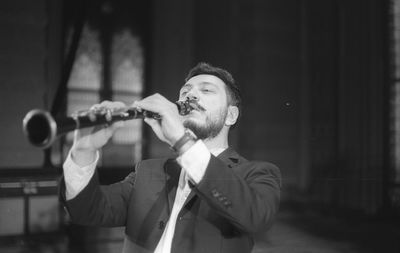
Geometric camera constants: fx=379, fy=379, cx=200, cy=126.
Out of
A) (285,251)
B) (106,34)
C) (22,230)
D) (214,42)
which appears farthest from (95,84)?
(285,251)

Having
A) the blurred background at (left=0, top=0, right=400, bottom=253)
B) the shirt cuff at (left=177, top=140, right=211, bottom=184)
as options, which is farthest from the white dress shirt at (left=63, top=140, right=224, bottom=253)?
the blurred background at (left=0, top=0, right=400, bottom=253)

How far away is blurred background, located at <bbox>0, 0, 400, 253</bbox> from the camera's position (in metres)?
4.74

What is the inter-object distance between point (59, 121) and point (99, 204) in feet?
1.34

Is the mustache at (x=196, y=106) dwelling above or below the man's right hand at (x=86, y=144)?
above

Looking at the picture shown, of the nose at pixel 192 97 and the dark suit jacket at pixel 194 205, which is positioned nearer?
the dark suit jacket at pixel 194 205

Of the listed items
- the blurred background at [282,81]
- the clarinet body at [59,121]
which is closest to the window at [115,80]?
the blurred background at [282,81]

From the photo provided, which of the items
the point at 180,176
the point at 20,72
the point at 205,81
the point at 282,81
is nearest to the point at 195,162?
the point at 180,176

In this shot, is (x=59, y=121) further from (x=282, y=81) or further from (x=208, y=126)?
(x=282, y=81)

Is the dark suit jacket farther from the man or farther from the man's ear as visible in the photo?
the man's ear

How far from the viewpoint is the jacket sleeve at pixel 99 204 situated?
1212 mm

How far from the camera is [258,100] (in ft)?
18.6

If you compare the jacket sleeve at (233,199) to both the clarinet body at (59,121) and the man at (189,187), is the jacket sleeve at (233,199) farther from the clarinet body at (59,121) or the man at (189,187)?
the clarinet body at (59,121)

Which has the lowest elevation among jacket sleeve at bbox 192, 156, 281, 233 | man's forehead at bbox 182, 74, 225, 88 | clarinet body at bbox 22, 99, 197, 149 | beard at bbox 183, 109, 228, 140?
jacket sleeve at bbox 192, 156, 281, 233

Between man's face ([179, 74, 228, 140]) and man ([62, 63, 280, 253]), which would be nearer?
man ([62, 63, 280, 253])
